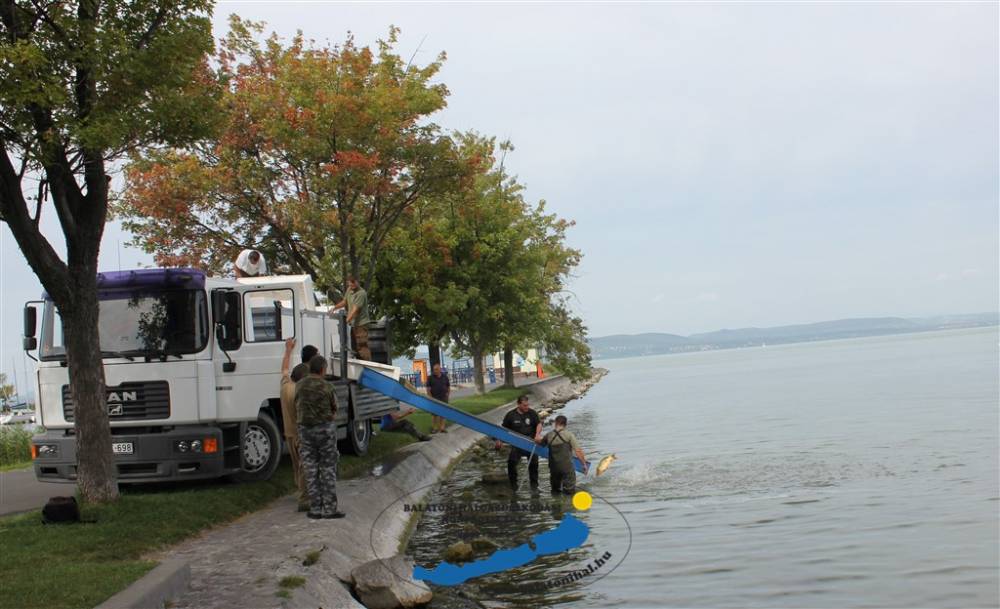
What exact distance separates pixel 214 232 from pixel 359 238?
4225 mm

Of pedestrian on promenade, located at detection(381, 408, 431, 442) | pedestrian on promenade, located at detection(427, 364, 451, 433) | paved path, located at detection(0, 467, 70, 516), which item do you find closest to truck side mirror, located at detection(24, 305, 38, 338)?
paved path, located at detection(0, 467, 70, 516)

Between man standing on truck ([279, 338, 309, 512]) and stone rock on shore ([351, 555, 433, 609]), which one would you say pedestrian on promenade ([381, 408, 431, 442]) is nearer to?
man standing on truck ([279, 338, 309, 512])

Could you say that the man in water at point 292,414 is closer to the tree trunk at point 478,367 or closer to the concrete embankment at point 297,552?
the concrete embankment at point 297,552

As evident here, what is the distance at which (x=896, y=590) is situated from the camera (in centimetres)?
1169

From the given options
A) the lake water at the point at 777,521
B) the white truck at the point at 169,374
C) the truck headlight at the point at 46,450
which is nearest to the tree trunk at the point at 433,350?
the lake water at the point at 777,521

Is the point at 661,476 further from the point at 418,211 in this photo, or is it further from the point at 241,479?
the point at 418,211

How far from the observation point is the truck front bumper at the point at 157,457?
14430 millimetres

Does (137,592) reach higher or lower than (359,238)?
lower

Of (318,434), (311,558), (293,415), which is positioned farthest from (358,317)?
(311,558)

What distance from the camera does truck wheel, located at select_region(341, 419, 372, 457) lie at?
19172 millimetres

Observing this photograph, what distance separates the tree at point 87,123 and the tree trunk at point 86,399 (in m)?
0.01

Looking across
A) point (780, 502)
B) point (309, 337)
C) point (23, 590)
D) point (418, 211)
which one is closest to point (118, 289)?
point (309, 337)

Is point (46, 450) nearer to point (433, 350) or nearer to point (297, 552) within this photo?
point (297, 552)

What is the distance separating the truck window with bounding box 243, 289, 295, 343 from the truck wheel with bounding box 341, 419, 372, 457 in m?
3.42
